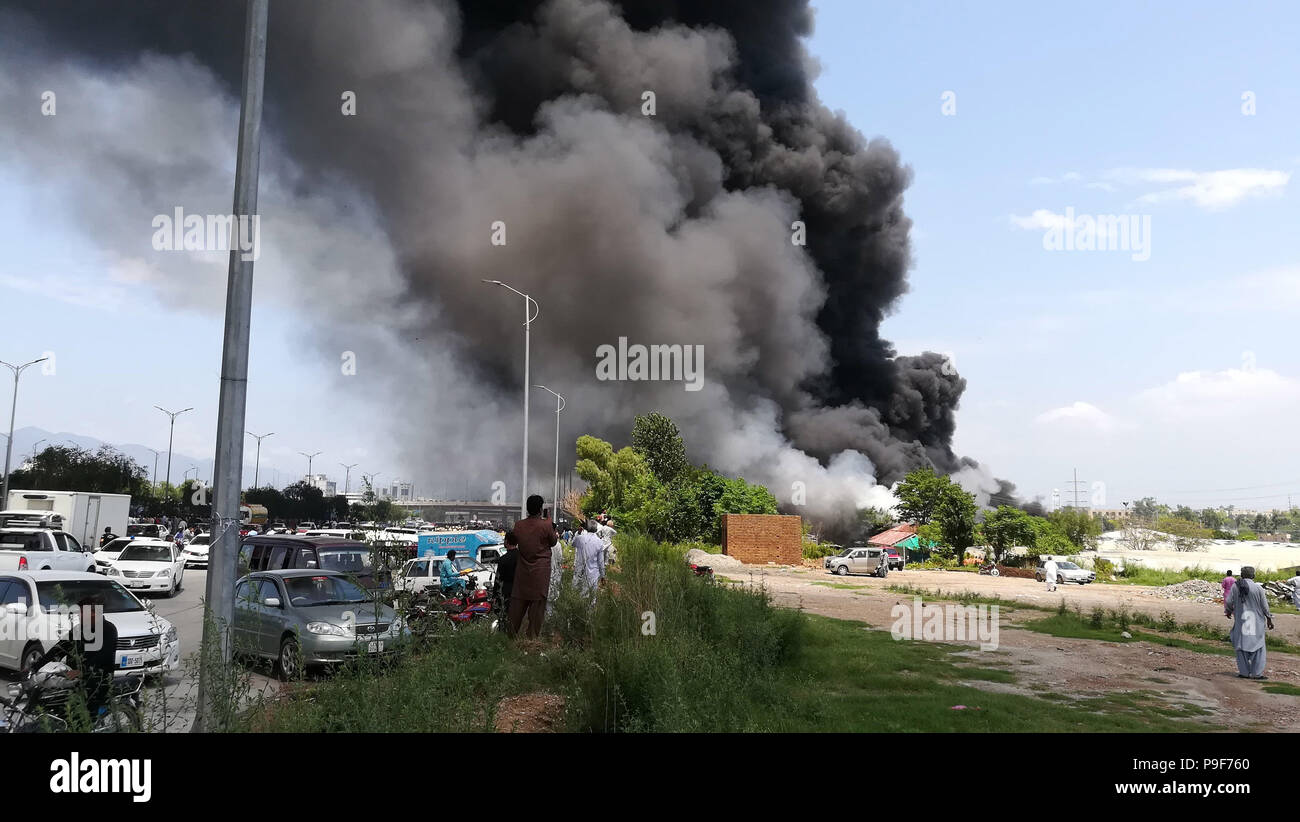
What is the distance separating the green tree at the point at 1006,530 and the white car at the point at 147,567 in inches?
1842

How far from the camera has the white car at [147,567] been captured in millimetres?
22109

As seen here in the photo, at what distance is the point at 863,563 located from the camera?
1779 inches

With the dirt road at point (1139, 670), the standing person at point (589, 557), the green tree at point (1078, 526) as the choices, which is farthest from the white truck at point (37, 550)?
the green tree at point (1078, 526)

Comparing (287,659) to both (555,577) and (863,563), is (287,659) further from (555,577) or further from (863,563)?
(863,563)

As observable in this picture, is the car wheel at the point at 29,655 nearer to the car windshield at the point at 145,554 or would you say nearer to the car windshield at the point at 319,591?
the car windshield at the point at 319,591

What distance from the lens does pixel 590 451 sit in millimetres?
74125

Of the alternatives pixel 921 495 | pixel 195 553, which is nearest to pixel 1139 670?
pixel 195 553

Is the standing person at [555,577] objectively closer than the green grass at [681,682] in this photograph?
No

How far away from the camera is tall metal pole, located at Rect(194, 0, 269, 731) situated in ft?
20.6

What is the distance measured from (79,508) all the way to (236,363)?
3149 cm

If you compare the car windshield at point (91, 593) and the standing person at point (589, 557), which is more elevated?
the standing person at point (589, 557)

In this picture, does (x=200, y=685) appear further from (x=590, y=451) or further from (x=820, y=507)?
(x=820, y=507)
